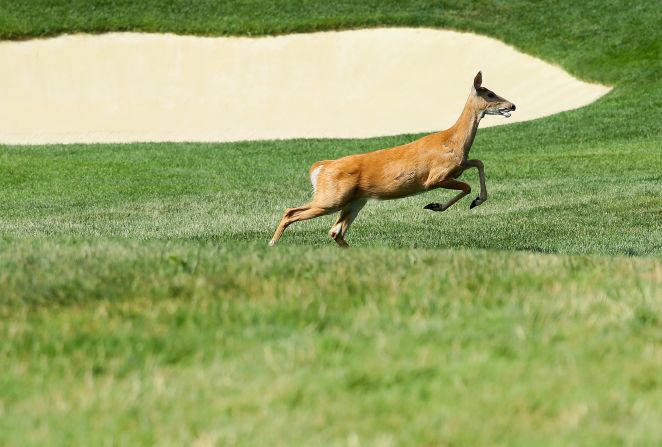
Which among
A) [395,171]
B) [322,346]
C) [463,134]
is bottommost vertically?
[395,171]

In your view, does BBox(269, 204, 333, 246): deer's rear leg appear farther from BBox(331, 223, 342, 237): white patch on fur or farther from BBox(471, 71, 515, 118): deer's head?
BBox(471, 71, 515, 118): deer's head

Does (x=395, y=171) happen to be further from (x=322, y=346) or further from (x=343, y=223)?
(x=322, y=346)

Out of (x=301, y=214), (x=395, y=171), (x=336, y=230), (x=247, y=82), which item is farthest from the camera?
(x=247, y=82)

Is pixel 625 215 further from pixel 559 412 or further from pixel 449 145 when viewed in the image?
pixel 559 412

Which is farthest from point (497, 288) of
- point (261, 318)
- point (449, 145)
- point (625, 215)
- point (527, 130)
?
point (527, 130)

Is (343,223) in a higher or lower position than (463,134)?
lower

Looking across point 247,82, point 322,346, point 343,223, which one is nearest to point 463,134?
point 343,223

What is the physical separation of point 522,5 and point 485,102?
2848 centimetres

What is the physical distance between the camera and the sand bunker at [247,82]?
117ft

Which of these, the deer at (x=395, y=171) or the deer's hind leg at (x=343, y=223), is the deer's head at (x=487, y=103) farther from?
the deer's hind leg at (x=343, y=223)

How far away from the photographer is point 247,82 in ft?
126

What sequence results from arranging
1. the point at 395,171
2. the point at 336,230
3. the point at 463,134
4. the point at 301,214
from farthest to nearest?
1. the point at 336,230
2. the point at 301,214
3. the point at 463,134
4. the point at 395,171

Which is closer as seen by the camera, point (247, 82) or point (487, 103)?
point (487, 103)

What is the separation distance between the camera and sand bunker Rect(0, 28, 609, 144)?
35.8 m
